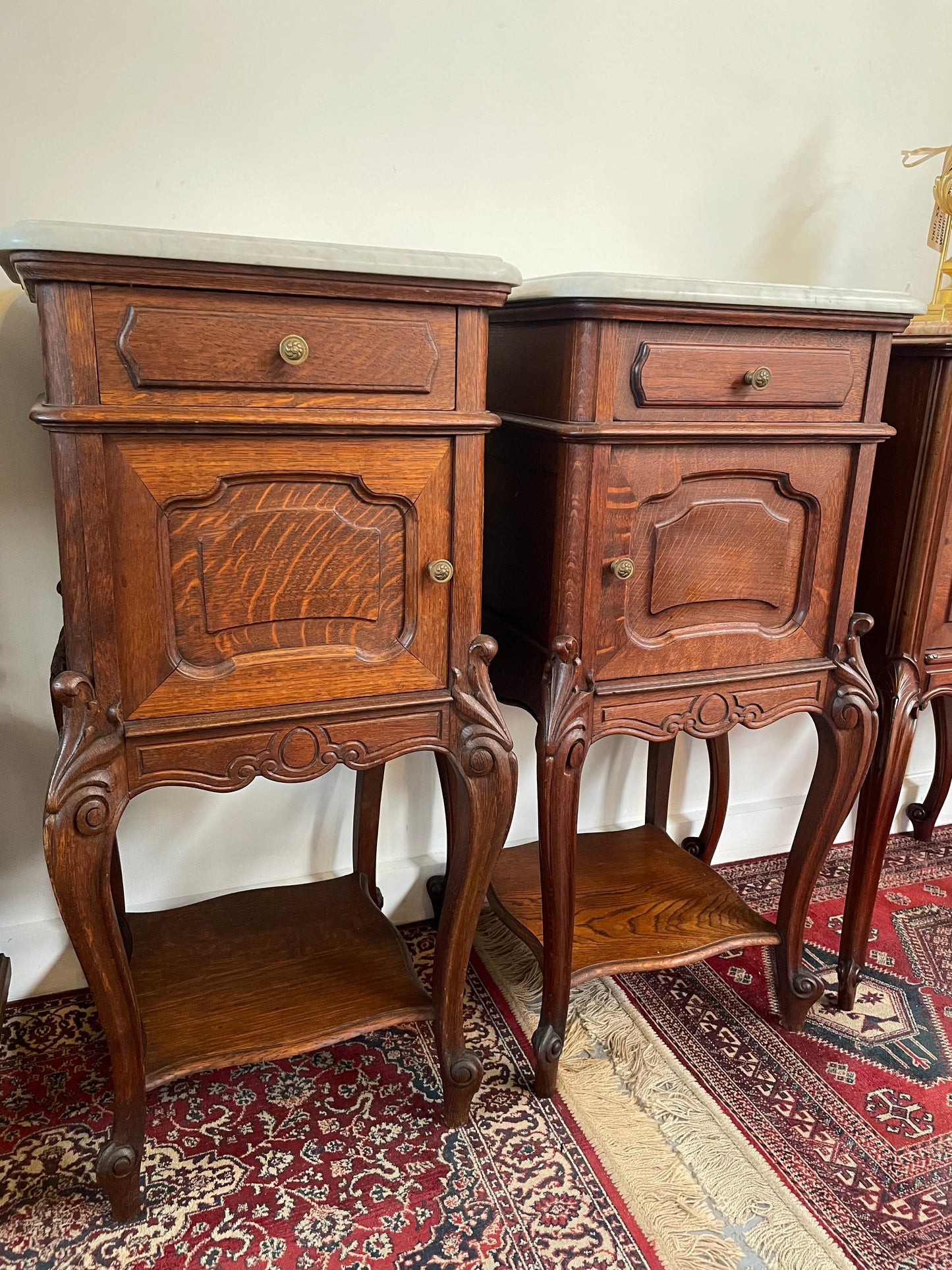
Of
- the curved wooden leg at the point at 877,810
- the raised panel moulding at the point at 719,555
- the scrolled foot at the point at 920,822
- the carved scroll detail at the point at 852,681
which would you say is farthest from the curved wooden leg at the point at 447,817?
the scrolled foot at the point at 920,822

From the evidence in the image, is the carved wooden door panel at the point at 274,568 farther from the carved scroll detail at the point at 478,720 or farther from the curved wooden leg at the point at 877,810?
the curved wooden leg at the point at 877,810

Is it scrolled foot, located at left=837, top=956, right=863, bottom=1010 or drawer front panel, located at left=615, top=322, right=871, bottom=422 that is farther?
scrolled foot, located at left=837, top=956, right=863, bottom=1010

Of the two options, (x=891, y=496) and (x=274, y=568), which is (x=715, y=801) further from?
(x=274, y=568)

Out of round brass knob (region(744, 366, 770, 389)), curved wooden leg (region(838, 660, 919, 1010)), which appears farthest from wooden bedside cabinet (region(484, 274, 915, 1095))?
curved wooden leg (region(838, 660, 919, 1010))

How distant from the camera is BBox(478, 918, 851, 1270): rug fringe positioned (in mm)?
1234

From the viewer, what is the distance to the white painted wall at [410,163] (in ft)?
4.64

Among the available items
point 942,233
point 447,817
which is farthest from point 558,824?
point 942,233

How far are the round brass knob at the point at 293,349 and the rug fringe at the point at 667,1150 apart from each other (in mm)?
1201

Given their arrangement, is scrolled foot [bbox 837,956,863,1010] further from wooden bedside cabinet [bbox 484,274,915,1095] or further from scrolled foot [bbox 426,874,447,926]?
scrolled foot [bbox 426,874,447,926]

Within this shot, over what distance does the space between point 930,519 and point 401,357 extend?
3.05 feet

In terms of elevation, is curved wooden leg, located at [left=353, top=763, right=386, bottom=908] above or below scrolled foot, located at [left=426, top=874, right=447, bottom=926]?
above

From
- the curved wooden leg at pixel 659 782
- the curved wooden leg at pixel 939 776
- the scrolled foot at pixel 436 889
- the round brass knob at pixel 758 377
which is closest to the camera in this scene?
the round brass knob at pixel 758 377

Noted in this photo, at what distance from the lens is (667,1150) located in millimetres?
1381

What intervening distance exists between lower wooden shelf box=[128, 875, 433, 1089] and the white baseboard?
0.50 feet
